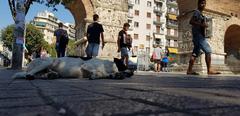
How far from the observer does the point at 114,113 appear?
1.55m

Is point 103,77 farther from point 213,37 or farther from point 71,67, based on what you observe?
point 213,37

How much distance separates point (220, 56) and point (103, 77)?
1381 centimetres

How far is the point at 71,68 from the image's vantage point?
5953mm

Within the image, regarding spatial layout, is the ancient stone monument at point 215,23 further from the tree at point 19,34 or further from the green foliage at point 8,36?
the green foliage at point 8,36

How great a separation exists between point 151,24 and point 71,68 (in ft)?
190

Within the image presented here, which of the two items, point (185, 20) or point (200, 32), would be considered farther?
point (185, 20)

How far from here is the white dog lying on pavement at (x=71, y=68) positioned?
5.58 metres

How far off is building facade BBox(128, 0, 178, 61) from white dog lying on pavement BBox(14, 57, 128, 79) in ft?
171

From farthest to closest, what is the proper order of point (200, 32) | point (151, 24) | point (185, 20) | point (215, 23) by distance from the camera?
point (151, 24) < point (215, 23) < point (185, 20) < point (200, 32)

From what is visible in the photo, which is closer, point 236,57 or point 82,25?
point 82,25

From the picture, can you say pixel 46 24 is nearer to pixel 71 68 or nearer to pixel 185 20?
pixel 185 20

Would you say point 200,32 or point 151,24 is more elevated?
point 151,24

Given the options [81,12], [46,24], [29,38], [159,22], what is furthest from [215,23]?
[46,24]

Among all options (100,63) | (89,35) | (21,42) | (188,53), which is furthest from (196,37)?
(188,53)
